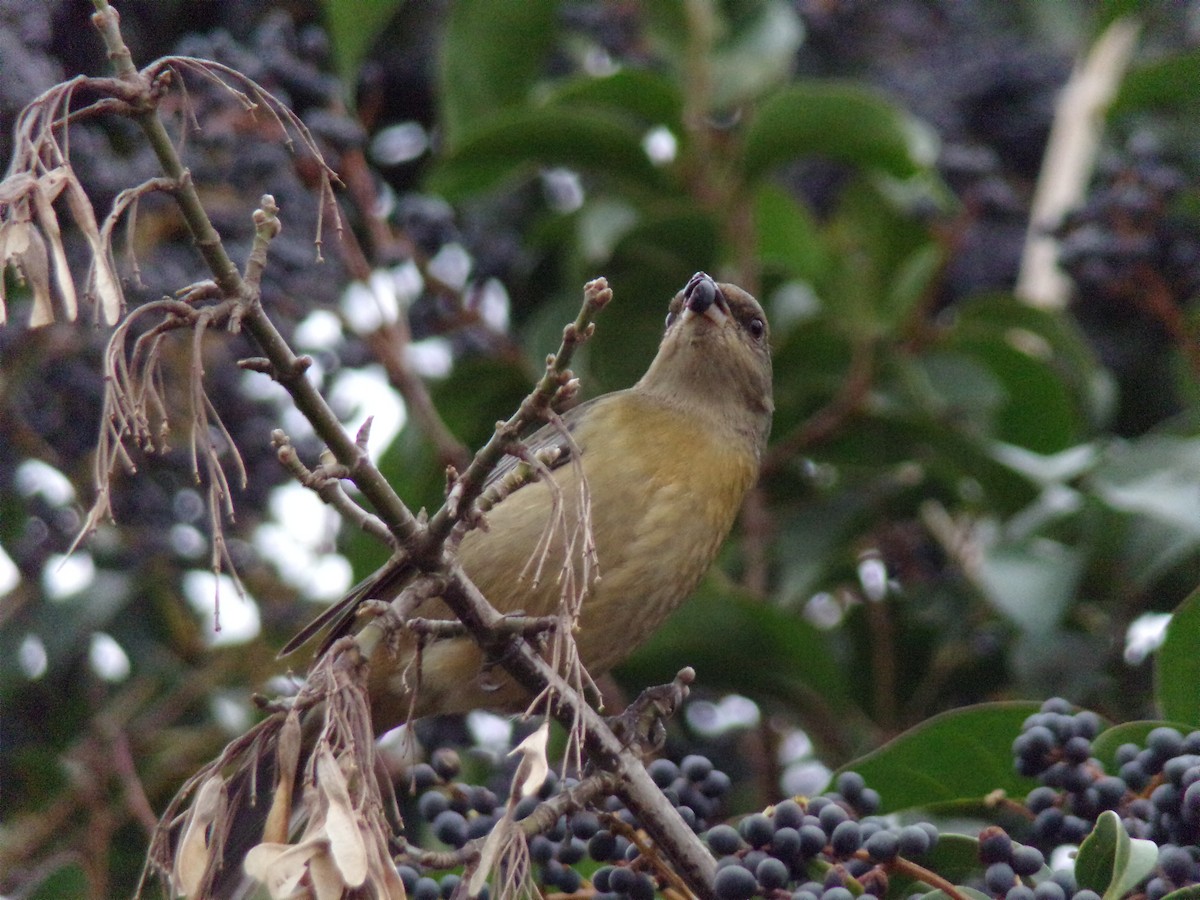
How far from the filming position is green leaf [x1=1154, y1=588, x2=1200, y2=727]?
9.52 feet

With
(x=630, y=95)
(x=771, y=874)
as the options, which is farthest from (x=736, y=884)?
(x=630, y=95)

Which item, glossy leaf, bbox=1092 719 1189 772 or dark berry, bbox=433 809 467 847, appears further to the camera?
dark berry, bbox=433 809 467 847

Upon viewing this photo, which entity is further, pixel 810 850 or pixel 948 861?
pixel 948 861

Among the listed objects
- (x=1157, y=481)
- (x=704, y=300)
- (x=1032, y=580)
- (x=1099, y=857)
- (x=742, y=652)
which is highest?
(x=704, y=300)

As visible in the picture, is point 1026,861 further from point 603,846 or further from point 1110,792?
point 603,846

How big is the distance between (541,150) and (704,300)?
3.69 ft

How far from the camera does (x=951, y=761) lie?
297 cm

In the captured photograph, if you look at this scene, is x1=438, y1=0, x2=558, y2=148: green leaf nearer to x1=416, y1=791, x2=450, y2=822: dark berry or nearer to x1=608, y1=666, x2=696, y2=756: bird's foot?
x1=608, y1=666, x2=696, y2=756: bird's foot

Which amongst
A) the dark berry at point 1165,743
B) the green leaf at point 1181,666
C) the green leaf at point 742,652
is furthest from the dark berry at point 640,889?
the green leaf at point 742,652

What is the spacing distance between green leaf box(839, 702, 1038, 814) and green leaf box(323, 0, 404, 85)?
8.75 feet

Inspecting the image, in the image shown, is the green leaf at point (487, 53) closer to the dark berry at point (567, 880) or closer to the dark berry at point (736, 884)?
the dark berry at point (567, 880)

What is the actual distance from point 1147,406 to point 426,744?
2.83 metres

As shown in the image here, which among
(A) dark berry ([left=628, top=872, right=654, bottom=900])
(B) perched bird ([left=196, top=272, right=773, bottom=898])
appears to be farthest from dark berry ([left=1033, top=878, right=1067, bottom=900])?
(B) perched bird ([left=196, top=272, right=773, bottom=898])

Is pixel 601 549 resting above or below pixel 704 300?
below
